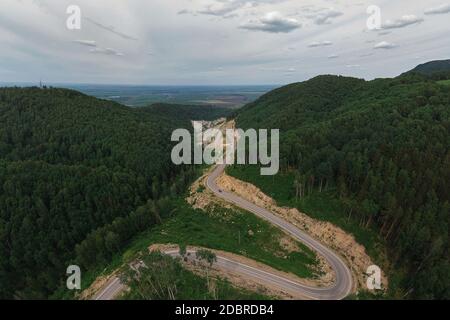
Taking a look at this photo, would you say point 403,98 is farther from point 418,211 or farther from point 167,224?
point 167,224

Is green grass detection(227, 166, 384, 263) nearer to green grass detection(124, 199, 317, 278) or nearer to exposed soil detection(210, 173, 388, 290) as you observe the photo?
exposed soil detection(210, 173, 388, 290)

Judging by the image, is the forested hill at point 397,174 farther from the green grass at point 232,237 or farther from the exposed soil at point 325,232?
the green grass at point 232,237

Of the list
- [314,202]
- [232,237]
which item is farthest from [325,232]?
[232,237]

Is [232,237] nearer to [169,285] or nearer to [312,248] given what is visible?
[312,248]

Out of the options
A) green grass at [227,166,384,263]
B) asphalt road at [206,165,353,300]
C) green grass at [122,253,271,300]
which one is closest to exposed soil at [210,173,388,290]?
green grass at [227,166,384,263]
